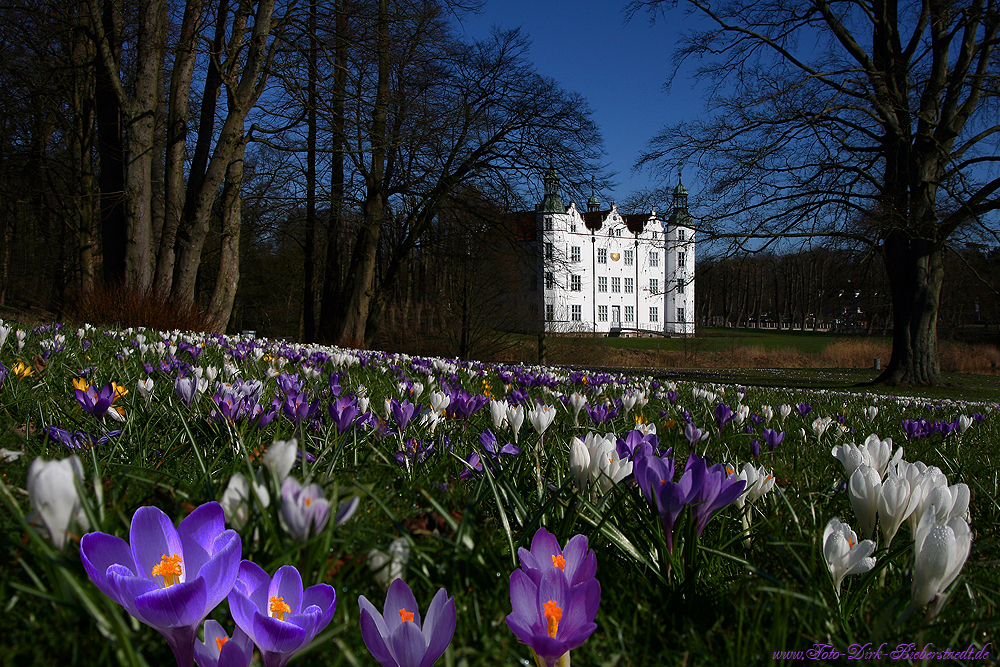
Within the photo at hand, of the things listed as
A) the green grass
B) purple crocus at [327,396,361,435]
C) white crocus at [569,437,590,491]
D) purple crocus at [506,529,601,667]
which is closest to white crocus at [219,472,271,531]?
the green grass

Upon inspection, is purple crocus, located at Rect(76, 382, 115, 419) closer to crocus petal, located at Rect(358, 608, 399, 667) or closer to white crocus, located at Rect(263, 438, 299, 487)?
white crocus, located at Rect(263, 438, 299, 487)

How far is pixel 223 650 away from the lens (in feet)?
2.00

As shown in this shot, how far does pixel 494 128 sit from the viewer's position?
16.1 meters

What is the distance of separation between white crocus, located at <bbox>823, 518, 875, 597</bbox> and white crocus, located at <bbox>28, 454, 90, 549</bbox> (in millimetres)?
1069

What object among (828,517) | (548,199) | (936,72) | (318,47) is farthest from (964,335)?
(828,517)

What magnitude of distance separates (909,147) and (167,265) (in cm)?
1627

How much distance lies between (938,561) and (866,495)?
14.0 inches

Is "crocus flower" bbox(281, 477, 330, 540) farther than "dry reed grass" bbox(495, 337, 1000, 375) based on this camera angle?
No

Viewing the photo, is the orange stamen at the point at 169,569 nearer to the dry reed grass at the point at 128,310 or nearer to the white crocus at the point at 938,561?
the white crocus at the point at 938,561

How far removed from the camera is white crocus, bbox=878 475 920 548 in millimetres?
1121

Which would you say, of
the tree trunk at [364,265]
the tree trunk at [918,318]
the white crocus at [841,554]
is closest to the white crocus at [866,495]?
the white crocus at [841,554]

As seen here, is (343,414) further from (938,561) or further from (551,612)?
(938,561)

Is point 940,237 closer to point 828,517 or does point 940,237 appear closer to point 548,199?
point 548,199

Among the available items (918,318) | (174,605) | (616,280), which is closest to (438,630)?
(174,605)
